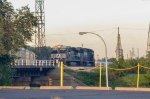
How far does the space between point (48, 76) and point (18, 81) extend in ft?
21.9

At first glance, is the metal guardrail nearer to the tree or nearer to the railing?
the railing

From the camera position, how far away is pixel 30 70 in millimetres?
95750

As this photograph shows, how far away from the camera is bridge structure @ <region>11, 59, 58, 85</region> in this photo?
9238 centimetres

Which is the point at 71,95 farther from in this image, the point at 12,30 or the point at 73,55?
the point at 73,55

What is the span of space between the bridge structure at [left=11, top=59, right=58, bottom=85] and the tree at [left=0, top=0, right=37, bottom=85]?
111 feet

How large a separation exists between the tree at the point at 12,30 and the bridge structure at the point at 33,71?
111ft

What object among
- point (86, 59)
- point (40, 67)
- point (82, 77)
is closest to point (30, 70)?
point (40, 67)

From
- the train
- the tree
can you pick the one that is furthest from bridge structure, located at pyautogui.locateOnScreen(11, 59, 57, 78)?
the tree

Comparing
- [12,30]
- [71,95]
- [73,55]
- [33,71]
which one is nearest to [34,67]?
[33,71]

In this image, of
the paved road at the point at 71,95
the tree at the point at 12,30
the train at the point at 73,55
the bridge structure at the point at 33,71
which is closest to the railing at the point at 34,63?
the bridge structure at the point at 33,71

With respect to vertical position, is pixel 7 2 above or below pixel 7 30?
above

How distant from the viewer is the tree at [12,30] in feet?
176

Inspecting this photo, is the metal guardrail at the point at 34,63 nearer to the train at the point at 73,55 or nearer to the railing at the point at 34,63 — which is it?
the railing at the point at 34,63

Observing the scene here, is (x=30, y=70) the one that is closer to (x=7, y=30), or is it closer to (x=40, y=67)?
(x=40, y=67)
